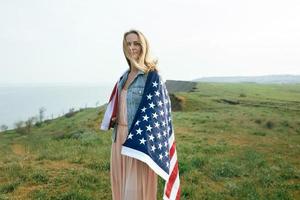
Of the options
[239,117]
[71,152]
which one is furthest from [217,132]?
[71,152]

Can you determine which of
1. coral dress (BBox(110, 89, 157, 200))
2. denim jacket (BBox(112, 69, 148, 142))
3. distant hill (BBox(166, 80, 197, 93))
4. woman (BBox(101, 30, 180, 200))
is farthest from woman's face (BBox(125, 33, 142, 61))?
distant hill (BBox(166, 80, 197, 93))

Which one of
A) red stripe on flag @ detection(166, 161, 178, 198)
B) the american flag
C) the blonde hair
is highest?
the blonde hair

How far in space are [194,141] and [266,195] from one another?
7.75 metres

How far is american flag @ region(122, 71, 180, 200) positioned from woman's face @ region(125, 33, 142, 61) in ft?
1.20

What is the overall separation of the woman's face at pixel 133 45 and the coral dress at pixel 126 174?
58cm

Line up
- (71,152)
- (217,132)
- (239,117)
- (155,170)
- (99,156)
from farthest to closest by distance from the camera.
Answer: (239,117) → (217,132) → (71,152) → (99,156) → (155,170)

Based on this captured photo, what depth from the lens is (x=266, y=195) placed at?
891 centimetres

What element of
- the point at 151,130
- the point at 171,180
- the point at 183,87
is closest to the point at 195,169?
the point at 171,180

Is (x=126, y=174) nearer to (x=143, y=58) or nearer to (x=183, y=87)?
(x=143, y=58)

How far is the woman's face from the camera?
209 inches

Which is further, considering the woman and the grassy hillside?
the grassy hillside

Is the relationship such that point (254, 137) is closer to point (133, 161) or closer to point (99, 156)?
point (99, 156)

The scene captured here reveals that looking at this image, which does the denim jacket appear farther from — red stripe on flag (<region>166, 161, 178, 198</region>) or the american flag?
red stripe on flag (<region>166, 161, 178, 198</region>)

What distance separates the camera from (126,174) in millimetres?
5527
